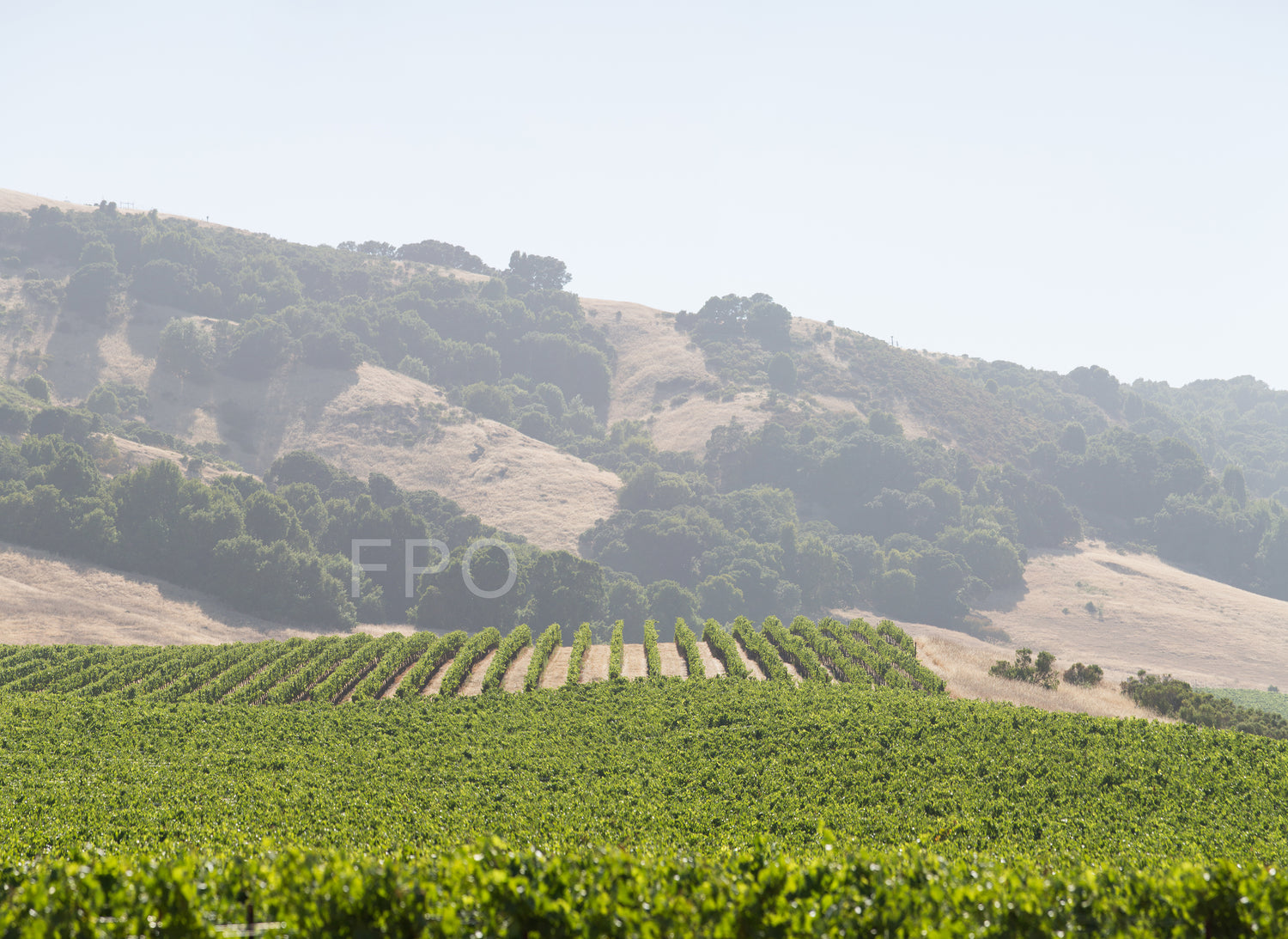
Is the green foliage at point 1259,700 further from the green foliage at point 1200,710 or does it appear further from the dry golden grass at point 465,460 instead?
the dry golden grass at point 465,460

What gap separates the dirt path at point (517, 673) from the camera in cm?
2809

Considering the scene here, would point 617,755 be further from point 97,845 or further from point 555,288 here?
point 555,288

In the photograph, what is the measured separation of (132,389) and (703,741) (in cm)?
10139

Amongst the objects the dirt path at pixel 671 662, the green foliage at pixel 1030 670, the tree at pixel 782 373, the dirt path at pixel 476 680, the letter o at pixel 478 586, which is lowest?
the letter o at pixel 478 586

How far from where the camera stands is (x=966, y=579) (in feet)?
289

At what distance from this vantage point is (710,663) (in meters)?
31.4

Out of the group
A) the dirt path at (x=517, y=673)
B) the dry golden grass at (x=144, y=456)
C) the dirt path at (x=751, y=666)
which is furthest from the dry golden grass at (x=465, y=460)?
the dirt path at (x=751, y=666)

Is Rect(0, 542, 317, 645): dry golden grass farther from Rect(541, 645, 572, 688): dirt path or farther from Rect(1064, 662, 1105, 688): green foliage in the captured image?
Rect(1064, 662, 1105, 688): green foliage

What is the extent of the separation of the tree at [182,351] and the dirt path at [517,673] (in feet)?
294

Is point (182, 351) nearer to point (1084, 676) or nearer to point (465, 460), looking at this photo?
point (465, 460)

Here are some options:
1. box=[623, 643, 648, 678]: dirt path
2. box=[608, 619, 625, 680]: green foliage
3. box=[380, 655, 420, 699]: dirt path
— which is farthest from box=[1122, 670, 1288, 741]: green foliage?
box=[380, 655, 420, 699]: dirt path

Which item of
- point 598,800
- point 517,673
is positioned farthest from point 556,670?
point 598,800

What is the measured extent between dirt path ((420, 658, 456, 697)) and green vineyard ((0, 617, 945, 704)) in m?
0.06

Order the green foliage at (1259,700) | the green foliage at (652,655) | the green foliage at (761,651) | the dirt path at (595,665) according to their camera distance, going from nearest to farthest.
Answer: the green foliage at (761,651) < the green foliage at (652,655) < the dirt path at (595,665) < the green foliage at (1259,700)
